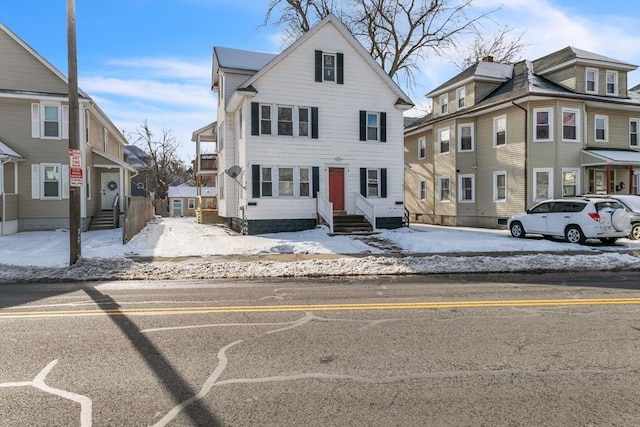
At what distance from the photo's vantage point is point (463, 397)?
151 inches

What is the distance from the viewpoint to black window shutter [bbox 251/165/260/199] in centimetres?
2016

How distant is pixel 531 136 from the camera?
2300 centimetres

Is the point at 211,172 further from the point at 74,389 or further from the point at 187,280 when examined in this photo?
the point at 74,389

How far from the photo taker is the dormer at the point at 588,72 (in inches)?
960

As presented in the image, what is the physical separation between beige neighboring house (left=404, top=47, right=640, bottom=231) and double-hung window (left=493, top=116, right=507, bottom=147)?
6 cm

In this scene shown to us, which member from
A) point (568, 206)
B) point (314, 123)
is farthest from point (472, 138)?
point (314, 123)

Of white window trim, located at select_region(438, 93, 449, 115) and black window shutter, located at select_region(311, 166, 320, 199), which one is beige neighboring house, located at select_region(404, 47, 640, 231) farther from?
black window shutter, located at select_region(311, 166, 320, 199)

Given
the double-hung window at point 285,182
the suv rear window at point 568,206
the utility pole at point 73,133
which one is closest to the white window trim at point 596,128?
the suv rear window at point 568,206

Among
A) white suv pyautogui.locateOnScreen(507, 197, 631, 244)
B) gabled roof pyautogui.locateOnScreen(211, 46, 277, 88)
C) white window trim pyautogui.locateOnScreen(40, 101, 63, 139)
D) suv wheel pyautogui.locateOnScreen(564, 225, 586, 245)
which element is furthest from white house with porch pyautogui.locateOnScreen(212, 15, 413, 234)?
white window trim pyautogui.locateOnScreen(40, 101, 63, 139)

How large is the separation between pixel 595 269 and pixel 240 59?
21.3m

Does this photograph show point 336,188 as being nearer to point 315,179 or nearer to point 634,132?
point 315,179

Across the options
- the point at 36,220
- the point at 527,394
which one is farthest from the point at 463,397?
the point at 36,220

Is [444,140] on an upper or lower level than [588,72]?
lower

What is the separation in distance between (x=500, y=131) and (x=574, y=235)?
10.0 m
